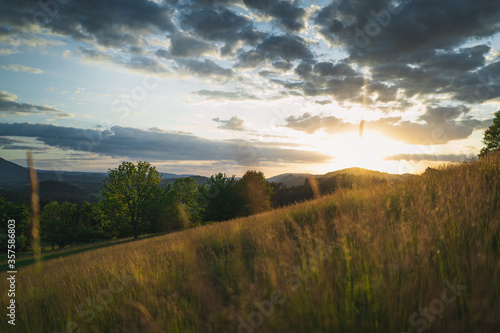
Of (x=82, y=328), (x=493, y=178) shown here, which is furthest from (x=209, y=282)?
(x=493, y=178)

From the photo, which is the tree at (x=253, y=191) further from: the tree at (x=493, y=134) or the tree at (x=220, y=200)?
the tree at (x=493, y=134)

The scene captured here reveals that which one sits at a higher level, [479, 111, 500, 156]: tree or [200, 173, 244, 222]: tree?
[479, 111, 500, 156]: tree

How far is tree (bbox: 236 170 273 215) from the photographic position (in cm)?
3781

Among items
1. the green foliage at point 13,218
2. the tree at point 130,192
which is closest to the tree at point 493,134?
the tree at point 130,192

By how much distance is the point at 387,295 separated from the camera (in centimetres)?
254

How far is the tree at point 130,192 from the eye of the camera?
3791 centimetres

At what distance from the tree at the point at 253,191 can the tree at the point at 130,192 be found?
14.9 m

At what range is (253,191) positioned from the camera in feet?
127

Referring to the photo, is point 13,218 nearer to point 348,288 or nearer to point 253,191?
point 253,191

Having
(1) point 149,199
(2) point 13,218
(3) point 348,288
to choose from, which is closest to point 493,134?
(3) point 348,288

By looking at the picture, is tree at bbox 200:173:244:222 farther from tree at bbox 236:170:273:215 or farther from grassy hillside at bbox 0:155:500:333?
grassy hillside at bbox 0:155:500:333

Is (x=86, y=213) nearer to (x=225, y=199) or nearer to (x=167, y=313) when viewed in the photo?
(x=225, y=199)

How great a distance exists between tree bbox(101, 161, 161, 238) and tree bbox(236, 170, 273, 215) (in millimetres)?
14940

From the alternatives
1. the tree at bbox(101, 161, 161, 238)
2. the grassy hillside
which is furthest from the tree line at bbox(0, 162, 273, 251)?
the grassy hillside
